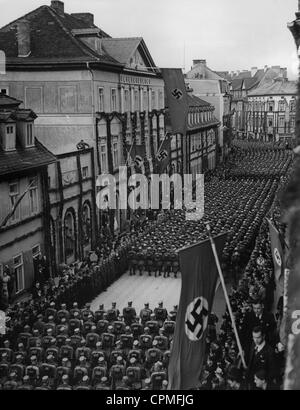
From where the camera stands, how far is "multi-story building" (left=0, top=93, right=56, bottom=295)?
22484 millimetres

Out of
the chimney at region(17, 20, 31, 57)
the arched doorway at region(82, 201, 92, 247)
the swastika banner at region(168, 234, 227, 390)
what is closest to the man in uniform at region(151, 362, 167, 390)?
the swastika banner at region(168, 234, 227, 390)

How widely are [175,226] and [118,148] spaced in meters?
8.38

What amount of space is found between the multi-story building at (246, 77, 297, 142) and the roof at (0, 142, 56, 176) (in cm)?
8282

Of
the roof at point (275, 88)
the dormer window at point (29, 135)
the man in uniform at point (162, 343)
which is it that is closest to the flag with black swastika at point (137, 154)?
the dormer window at point (29, 135)

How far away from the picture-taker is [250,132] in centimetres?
11619

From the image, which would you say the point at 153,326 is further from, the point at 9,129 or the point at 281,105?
the point at 281,105

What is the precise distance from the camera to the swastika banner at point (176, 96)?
3037 centimetres

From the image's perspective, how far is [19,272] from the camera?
23.5 metres

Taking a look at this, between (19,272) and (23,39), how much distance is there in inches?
608

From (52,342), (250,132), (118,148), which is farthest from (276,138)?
(52,342)

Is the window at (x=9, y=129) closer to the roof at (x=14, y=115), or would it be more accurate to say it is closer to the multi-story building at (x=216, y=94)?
the roof at (x=14, y=115)

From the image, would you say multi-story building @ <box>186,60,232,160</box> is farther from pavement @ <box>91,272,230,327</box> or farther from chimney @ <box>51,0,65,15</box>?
pavement @ <box>91,272,230,327</box>
